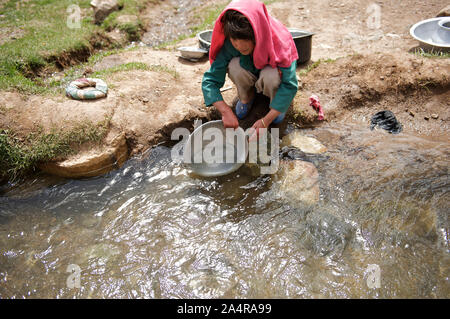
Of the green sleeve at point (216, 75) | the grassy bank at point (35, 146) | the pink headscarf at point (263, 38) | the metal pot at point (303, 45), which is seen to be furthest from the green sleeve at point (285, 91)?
the grassy bank at point (35, 146)

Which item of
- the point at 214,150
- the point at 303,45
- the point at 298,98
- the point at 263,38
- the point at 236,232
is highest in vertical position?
the point at 263,38

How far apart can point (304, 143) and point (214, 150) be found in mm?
1055

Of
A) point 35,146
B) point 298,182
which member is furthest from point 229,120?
point 35,146

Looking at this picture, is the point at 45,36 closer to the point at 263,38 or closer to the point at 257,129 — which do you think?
the point at 263,38

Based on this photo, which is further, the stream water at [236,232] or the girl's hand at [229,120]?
the girl's hand at [229,120]

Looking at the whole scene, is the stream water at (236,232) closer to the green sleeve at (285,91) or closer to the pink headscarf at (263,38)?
the green sleeve at (285,91)

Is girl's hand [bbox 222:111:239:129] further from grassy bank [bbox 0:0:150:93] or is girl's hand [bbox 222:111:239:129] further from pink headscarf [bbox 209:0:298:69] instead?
grassy bank [bbox 0:0:150:93]

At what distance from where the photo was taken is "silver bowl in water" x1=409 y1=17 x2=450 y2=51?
14.1 ft

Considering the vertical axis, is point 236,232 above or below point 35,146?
below

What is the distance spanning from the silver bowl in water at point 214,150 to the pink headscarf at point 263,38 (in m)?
0.69

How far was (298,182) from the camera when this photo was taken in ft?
9.93

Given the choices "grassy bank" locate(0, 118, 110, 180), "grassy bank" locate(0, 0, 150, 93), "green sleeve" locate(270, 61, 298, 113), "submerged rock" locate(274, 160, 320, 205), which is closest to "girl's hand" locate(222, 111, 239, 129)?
"green sleeve" locate(270, 61, 298, 113)

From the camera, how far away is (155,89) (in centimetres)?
397

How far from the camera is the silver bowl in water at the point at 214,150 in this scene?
9.72 feet
